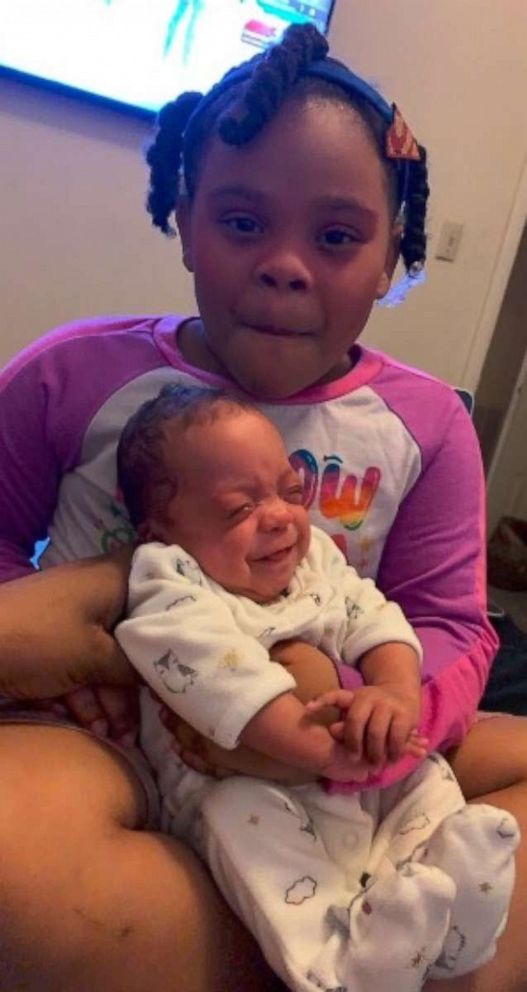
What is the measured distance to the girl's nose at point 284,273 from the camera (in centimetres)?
92

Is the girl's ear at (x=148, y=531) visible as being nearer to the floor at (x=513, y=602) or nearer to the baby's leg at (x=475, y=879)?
the baby's leg at (x=475, y=879)

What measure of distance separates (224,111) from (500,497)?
2456 millimetres

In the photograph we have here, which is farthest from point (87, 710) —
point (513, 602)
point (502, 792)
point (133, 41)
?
point (513, 602)

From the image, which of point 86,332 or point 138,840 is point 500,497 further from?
point 138,840

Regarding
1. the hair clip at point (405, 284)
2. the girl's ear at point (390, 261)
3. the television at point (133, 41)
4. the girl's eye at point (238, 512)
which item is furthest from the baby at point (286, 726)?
the television at point (133, 41)

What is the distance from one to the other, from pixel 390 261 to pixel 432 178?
5.58 feet

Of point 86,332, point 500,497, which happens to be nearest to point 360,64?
point 500,497

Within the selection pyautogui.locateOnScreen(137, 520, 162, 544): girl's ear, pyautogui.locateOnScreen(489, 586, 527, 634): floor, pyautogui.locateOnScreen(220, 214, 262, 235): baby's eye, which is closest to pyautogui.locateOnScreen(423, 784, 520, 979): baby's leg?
pyautogui.locateOnScreen(137, 520, 162, 544): girl's ear

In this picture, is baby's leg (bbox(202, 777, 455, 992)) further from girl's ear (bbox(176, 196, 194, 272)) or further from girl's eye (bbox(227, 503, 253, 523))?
girl's ear (bbox(176, 196, 194, 272))

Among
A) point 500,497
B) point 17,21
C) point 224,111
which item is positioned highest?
point 17,21

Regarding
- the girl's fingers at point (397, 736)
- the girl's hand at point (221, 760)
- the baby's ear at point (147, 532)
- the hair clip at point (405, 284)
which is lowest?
the girl's hand at point (221, 760)

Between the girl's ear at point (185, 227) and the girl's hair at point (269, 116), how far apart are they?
1cm

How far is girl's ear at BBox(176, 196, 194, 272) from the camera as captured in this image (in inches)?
40.1

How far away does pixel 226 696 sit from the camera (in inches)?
28.9
